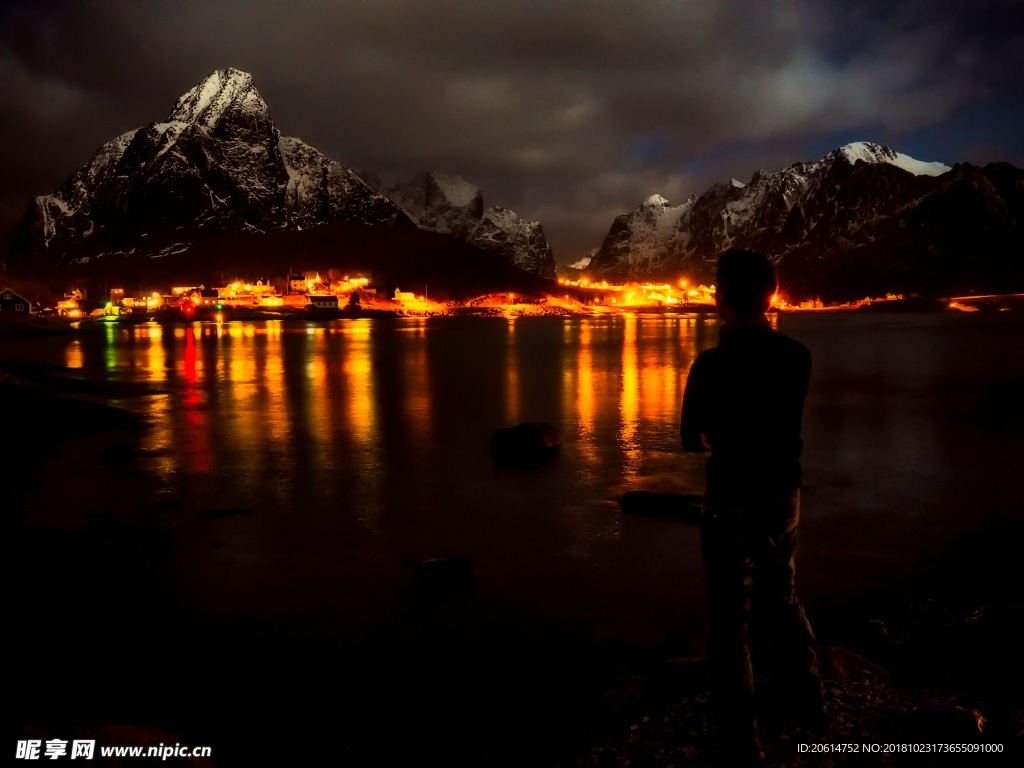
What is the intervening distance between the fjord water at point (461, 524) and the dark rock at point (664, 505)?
385 mm

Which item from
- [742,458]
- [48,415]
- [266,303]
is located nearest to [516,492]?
[742,458]

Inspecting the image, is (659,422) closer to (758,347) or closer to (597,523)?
(597,523)

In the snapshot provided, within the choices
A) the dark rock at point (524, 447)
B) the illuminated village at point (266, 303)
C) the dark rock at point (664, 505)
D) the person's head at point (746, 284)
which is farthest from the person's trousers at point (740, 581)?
the illuminated village at point (266, 303)

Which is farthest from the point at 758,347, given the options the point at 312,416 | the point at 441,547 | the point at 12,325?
the point at 12,325

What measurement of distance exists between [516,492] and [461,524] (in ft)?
7.19

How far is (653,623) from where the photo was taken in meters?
7.27

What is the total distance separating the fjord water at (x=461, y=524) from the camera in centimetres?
698

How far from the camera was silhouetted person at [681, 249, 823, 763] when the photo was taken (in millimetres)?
3955

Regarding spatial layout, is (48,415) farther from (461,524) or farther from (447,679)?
(447,679)

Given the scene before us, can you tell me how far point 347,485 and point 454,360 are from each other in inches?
1449

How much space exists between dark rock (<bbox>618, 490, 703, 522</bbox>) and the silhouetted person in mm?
6532

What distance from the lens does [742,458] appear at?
13.3 feet

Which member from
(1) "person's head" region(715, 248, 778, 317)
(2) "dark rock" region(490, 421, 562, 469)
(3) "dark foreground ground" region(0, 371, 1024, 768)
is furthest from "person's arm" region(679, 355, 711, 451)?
(2) "dark rock" region(490, 421, 562, 469)

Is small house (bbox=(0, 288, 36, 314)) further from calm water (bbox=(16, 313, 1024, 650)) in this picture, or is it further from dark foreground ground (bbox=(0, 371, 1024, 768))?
dark foreground ground (bbox=(0, 371, 1024, 768))
